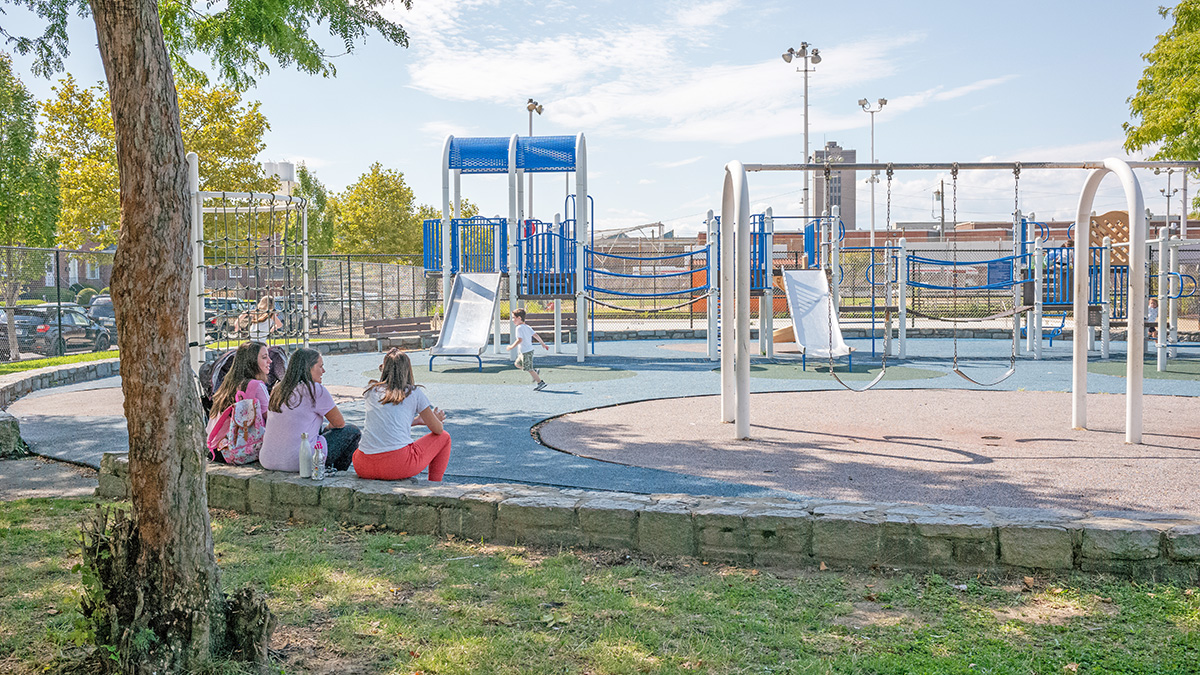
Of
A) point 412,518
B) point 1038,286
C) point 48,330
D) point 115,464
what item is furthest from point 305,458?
point 48,330

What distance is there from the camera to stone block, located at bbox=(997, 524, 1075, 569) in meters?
4.41

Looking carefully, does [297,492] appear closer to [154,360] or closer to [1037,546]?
[154,360]

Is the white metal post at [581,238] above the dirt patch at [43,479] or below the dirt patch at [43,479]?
above

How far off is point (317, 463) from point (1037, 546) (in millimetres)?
4262

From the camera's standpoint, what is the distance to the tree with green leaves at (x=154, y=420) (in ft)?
10.5

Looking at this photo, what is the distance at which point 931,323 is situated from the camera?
94.0 ft

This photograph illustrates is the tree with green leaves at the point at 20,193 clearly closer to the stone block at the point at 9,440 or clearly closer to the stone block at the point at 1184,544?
the stone block at the point at 9,440

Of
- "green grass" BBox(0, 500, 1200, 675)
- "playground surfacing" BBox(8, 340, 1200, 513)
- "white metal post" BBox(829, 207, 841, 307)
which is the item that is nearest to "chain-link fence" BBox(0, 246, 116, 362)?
"playground surfacing" BBox(8, 340, 1200, 513)

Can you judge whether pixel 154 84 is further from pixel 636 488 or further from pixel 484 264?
pixel 484 264

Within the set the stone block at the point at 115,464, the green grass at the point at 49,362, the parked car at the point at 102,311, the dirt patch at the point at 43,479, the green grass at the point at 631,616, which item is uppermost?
the parked car at the point at 102,311

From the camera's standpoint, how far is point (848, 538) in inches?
182

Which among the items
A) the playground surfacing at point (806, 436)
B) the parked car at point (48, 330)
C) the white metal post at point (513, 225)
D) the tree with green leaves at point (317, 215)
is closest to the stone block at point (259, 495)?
the playground surfacing at point (806, 436)

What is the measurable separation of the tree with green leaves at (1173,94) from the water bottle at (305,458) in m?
22.1

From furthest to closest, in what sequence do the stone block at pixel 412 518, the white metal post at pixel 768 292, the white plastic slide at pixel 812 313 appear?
the white metal post at pixel 768 292 < the white plastic slide at pixel 812 313 < the stone block at pixel 412 518
